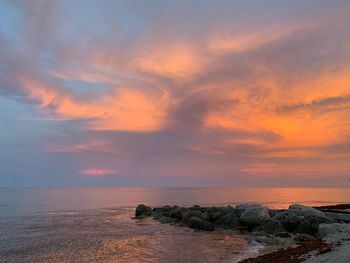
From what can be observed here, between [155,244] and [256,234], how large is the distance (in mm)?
10705

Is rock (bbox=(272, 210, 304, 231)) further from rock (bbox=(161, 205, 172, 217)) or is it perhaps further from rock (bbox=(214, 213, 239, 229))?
rock (bbox=(161, 205, 172, 217))

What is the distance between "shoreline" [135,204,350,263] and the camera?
21.6 meters

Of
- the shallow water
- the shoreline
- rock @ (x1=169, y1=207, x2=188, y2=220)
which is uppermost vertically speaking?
rock @ (x1=169, y1=207, x2=188, y2=220)

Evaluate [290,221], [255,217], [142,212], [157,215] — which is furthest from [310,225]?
[142,212]

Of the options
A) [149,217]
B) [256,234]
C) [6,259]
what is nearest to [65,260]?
[6,259]

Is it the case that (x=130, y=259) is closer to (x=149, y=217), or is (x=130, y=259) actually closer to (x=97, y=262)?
(x=97, y=262)

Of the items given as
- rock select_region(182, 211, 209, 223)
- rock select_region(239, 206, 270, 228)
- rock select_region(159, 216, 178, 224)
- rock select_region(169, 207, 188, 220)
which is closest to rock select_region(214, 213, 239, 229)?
rock select_region(239, 206, 270, 228)

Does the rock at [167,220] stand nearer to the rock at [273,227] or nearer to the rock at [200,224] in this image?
the rock at [200,224]

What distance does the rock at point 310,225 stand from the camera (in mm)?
35713

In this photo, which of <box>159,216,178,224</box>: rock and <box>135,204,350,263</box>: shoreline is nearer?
<box>135,204,350,263</box>: shoreline

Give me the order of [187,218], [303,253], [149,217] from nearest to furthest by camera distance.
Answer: [303,253], [187,218], [149,217]

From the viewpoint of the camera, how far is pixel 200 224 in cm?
4147

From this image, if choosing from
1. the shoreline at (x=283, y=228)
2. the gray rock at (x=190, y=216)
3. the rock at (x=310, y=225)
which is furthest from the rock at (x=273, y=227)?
the gray rock at (x=190, y=216)

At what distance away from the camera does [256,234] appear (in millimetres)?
36094
